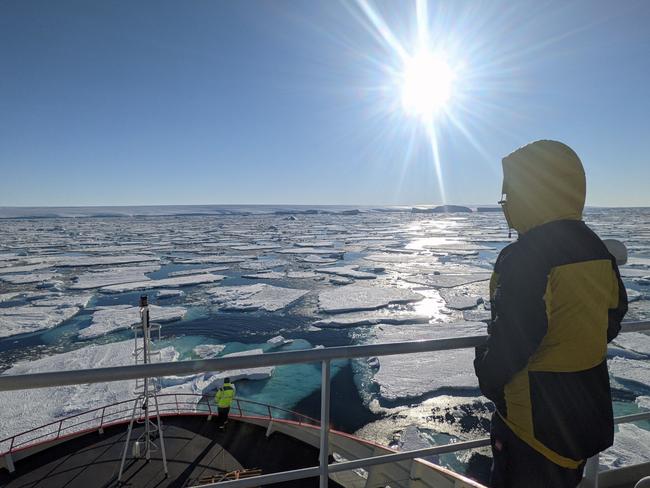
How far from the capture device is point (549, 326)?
39.1 inches

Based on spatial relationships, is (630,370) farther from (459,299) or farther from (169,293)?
(169,293)

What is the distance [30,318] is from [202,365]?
1415 cm

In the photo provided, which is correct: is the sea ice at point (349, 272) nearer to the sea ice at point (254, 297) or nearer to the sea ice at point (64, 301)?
the sea ice at point (254, 297)

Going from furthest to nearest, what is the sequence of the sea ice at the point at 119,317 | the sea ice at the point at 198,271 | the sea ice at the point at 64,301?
the sea ice at the point at 198,271
the sea ice at the point at 64,301
the sea ice at the point at 119,317

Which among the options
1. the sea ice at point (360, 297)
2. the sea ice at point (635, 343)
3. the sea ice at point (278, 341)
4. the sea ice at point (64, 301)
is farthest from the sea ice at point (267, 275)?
the sea ice at point (635, 343)

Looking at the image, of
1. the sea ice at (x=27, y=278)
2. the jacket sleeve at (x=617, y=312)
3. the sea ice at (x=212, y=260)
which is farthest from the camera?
the sea ice at (x=212, y=260)

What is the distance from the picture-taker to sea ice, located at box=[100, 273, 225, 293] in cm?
1683

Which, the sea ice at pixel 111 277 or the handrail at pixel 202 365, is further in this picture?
the sea ice at pixel 111 277

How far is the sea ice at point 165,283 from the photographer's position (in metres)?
16.8

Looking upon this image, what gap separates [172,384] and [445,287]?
11.7 m

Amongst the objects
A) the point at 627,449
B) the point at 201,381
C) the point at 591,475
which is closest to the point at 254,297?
the point at 201,381

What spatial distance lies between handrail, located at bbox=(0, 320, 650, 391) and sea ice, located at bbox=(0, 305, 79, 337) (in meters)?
12.8

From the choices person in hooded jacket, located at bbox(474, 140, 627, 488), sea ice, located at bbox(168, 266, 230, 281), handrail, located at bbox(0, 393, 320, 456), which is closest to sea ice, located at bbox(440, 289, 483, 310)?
handrail, located at bbox(0, 393, 320, 456)

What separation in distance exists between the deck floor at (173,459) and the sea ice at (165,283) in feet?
44.2
